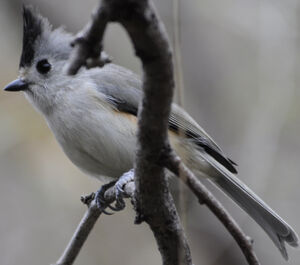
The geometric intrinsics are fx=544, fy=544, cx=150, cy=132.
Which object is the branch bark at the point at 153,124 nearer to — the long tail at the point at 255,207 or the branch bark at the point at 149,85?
the branch bark at the point at 149,85

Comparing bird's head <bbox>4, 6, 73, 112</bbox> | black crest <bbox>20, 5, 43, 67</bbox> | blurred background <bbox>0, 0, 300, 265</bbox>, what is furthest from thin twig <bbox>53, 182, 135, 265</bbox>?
blurred background <bbox>0, 0, 300, 265</bbox>

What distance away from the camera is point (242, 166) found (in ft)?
15.7

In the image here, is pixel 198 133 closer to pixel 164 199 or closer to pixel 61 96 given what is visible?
pixel 61 96

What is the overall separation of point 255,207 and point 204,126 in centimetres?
174

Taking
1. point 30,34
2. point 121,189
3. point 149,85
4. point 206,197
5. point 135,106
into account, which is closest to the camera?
point 149,85

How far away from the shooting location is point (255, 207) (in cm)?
341

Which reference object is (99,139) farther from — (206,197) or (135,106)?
(206,197)

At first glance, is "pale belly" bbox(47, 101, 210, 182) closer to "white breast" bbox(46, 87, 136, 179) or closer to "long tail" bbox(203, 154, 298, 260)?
"white breast" bbox(46, 87, 136, 179)

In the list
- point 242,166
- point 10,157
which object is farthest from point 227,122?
point 10,157

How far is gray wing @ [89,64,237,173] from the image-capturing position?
350 centimetres

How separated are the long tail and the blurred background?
0.89 m

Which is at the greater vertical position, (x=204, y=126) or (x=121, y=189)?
(x=204, y=126)

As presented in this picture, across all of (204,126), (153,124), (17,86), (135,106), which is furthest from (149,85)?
(204,126)

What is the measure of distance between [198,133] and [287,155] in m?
1.75
